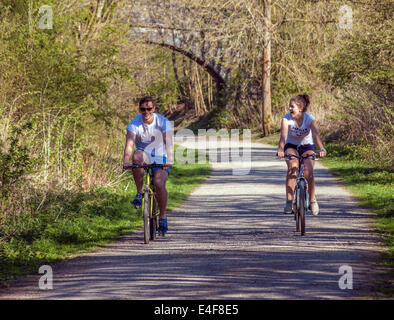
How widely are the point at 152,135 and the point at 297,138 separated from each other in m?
2.19

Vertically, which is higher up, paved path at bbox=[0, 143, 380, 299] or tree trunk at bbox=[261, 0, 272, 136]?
tree trunk at bbox=[261, 0, 272, 136]

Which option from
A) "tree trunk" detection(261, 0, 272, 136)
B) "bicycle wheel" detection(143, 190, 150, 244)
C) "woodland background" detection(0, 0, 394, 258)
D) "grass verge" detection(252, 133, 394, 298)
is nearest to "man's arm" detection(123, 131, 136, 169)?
"bicycle wheel" detection(143, 190, 150, 244)

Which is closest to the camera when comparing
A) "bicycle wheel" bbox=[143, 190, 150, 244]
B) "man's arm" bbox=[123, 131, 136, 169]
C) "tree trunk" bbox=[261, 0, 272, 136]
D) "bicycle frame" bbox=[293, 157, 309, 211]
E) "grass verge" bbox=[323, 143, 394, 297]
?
"grass verge" bbox=[323, 143, 394, 297]

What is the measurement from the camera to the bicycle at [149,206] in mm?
9664

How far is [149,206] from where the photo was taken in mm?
9805

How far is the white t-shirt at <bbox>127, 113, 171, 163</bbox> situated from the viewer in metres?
9.70

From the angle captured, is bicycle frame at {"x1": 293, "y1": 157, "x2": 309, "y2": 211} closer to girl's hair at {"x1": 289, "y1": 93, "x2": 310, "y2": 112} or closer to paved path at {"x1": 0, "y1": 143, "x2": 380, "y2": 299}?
paved path at {"x1": 0, "y1": 143, "x2": 380, "y2": 299}

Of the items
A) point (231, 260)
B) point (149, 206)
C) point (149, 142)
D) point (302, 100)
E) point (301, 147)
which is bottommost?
point (231, 260)

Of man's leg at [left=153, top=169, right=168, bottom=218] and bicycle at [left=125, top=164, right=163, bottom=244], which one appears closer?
bicycle at [left=125, top=164, right=163, bottom=244]

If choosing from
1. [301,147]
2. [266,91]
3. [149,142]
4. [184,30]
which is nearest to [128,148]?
[149,142]

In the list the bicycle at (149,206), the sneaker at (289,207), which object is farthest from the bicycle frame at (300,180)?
the bicycle at (149,206)

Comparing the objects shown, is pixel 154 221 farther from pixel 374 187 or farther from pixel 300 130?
pixel 374 187

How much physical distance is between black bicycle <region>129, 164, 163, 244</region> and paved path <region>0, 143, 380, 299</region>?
0.62ft
